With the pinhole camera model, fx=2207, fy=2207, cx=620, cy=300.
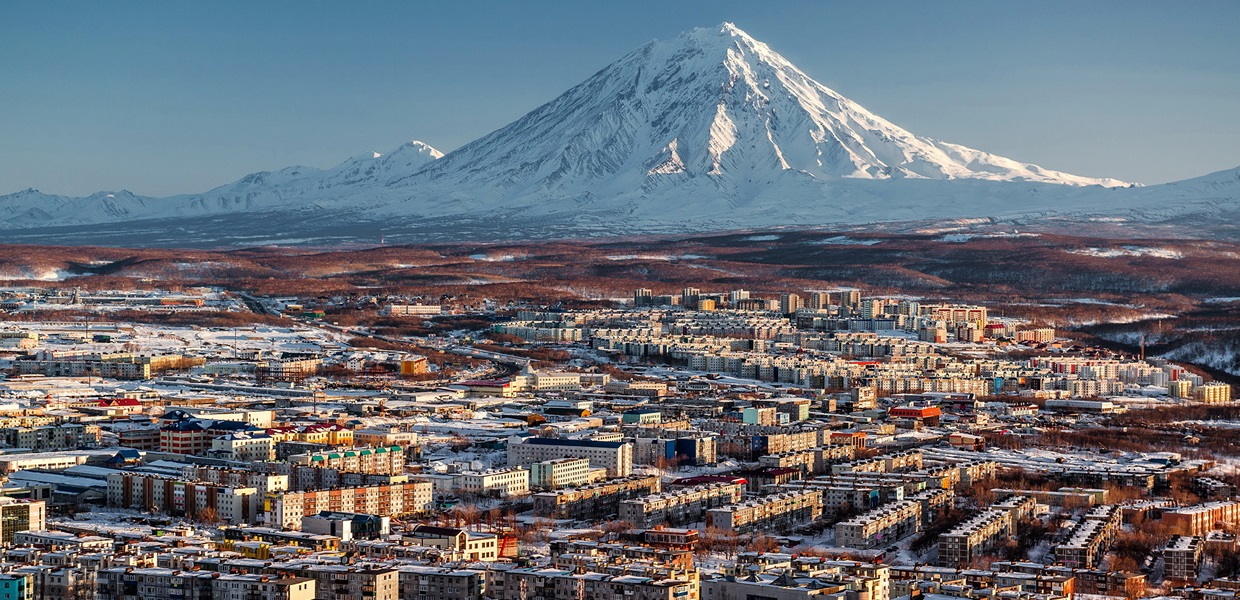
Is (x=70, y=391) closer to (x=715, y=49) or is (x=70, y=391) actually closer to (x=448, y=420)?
(x=448, y=420)

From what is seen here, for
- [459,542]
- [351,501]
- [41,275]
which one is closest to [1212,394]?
[351,501]

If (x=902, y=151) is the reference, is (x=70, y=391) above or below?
below

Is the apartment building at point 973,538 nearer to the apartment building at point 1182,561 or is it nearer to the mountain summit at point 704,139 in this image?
the apartment building at point 1182,561

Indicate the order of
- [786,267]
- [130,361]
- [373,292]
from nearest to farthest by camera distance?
[130,361], [373,292], [786,267]

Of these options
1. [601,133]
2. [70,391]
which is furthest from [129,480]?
[601,133]

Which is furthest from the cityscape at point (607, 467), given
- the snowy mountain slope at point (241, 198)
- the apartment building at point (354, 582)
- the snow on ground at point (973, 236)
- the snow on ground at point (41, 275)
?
the snowy mountain slope at point (241, 198)

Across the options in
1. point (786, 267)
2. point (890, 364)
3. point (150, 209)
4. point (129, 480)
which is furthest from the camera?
point (150, 209)

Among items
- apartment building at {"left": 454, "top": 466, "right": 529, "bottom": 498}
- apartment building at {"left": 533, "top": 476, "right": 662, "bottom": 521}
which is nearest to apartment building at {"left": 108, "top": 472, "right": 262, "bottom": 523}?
apartment building at {"left": 454, "top": 466, "right": 529, "bottom": 498}

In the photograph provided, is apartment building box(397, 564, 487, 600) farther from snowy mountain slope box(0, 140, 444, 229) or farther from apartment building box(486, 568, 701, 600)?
snowy mountain slope box(0, 140, 444, 229)
